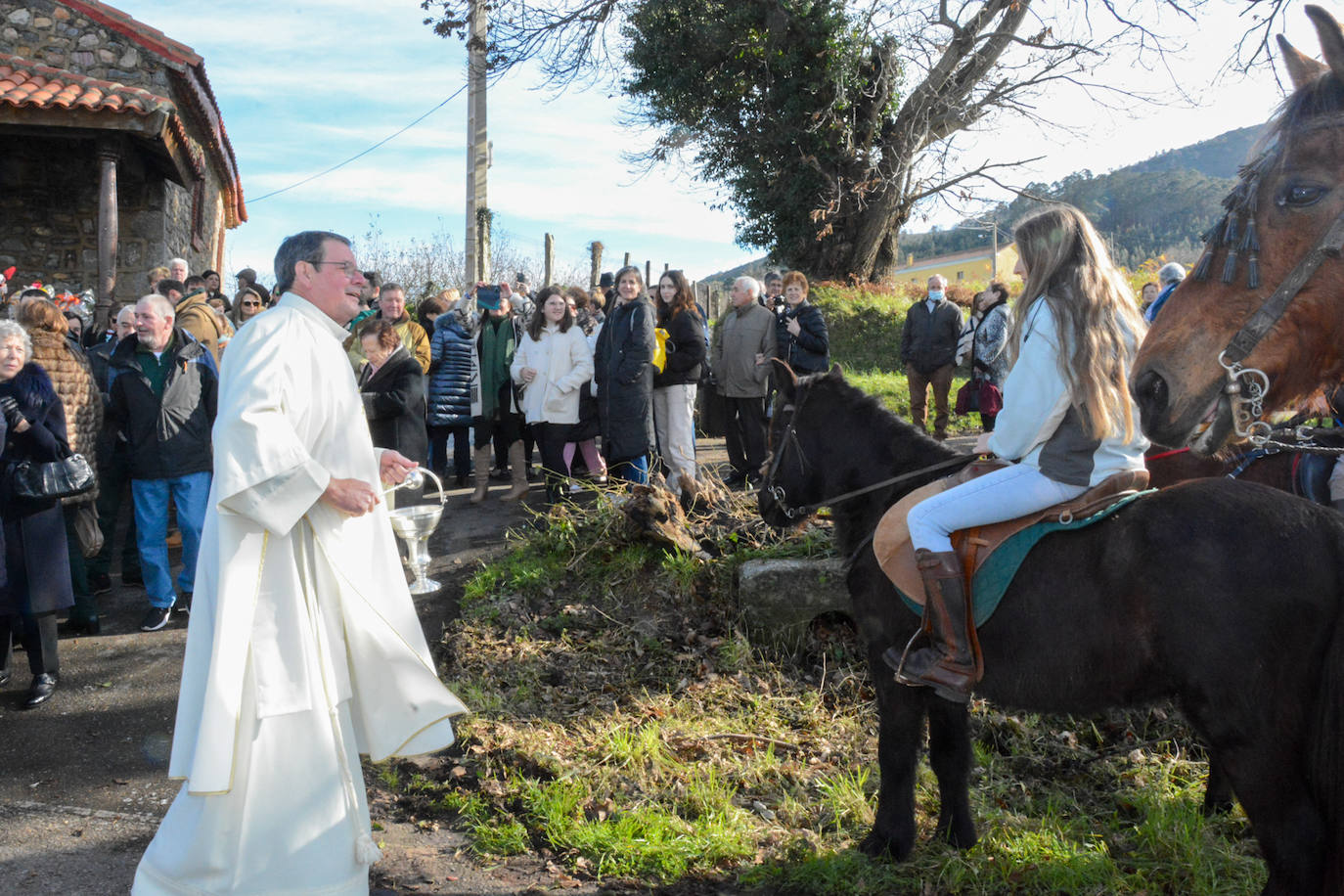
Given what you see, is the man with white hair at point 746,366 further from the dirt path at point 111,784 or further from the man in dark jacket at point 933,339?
the dirt path at point 111,784

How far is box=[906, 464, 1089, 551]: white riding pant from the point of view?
3186mm

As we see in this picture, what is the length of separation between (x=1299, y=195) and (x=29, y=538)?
6545 mm

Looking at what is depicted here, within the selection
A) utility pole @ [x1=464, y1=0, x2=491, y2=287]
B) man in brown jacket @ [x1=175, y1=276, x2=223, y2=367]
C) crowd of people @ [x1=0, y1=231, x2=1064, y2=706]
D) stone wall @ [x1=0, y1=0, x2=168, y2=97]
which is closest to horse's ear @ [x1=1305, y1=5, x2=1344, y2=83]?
crowd of people @ [x1=0, y1=231, x2=1064, y2=706]

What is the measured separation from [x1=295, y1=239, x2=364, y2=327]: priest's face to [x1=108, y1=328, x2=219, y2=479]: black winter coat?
13.1 ft

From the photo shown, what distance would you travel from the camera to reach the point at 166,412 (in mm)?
6770

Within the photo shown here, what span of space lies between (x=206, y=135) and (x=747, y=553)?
14.9 metres

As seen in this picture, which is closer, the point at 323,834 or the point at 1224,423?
the point at 1224,423

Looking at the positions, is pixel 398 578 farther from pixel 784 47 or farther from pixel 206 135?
pixel 784 47

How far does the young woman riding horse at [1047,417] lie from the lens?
311cm

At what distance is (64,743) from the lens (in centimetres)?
513

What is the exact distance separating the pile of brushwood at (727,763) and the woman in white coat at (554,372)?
2.36 metres

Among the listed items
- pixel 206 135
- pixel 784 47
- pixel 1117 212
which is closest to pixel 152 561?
pixel 206 135

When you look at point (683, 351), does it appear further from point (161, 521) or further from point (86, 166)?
point (86, 166)

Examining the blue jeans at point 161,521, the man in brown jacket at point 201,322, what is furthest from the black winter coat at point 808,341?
the blue jeans at point 161,521
